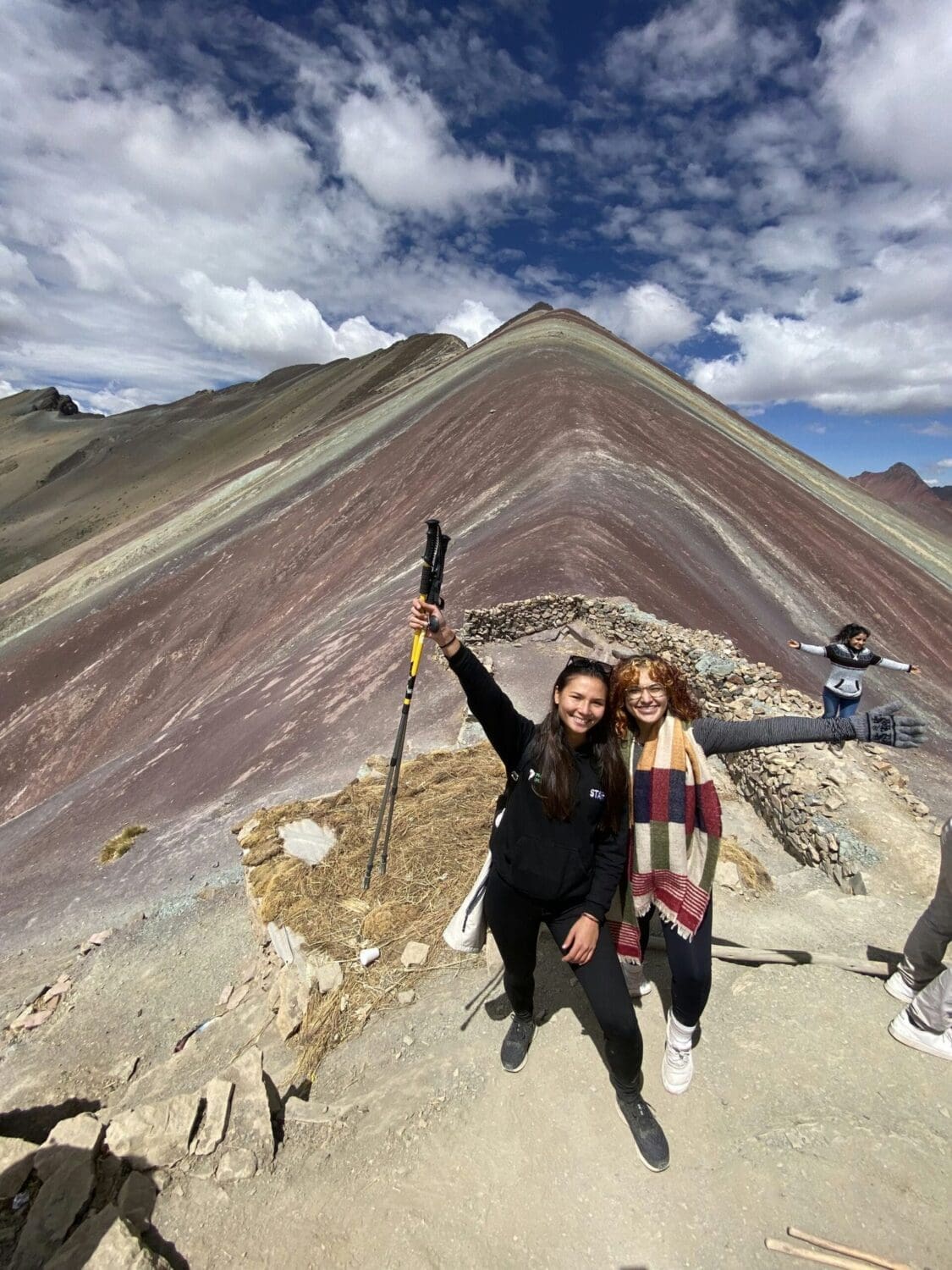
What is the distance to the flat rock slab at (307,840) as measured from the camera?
569 cm

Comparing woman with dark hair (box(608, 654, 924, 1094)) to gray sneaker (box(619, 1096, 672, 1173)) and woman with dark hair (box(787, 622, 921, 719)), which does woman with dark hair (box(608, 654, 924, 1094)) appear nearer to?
gray sneaker (box(619, 1096, 672, 1173))

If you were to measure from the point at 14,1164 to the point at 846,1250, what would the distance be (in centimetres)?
404

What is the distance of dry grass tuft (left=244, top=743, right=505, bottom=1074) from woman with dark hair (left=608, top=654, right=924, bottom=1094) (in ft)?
5.98

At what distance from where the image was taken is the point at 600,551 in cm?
1330

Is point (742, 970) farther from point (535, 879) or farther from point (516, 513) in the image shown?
point (516, 513)

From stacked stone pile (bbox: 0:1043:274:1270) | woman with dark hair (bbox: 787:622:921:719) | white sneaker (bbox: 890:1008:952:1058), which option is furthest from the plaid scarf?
woman with dark hair (bbox: 787:622:921:719)

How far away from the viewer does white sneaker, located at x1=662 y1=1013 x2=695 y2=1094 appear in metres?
3.19

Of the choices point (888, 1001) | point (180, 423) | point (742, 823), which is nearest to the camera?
point (888, 1001)

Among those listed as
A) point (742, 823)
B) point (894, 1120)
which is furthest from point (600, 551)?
point (894, 1120)

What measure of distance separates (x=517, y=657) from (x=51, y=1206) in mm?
8236

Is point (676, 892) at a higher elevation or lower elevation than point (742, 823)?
higher

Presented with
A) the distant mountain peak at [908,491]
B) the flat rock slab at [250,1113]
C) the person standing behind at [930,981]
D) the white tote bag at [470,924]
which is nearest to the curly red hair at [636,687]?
the white tote bag at [470,924]

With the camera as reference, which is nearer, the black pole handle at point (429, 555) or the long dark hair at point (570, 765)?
the long dark hair at point (570, 765)

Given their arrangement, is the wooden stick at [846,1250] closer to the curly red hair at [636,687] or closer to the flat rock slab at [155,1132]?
the curly red hair at [636,687]
